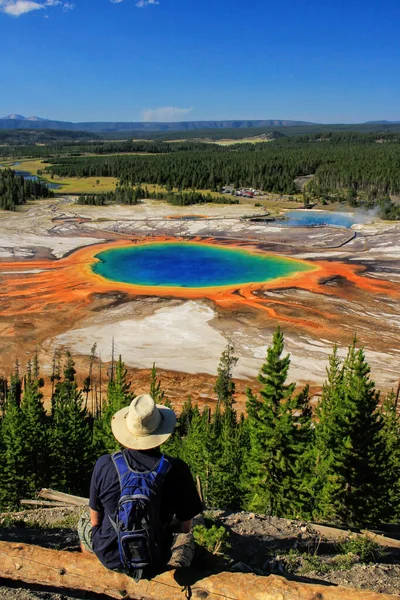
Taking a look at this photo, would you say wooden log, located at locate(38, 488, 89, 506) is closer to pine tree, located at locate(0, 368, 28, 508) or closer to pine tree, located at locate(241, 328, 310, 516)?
pine tree, located at locate(241, 328, 310, 516)

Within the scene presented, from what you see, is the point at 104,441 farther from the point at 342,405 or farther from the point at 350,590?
the point at 350,590

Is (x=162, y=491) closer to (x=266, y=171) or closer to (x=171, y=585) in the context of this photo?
(x=171, y=585)

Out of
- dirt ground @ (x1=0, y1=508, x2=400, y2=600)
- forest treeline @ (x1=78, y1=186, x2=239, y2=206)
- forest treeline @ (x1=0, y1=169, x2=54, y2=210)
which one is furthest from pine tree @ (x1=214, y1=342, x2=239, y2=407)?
forest treeline @ (x1=0, y1=169, x2=54, y2=210)

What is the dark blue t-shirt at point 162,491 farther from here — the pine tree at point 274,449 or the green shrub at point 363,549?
the pine tree at point 274,449

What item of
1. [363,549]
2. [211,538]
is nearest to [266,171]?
[363,549]

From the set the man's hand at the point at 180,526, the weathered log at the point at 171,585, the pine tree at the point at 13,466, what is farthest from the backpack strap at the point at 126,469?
the pine tree at the point at 13,466

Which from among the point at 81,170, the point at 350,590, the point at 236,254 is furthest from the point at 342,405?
the point at 81,170
